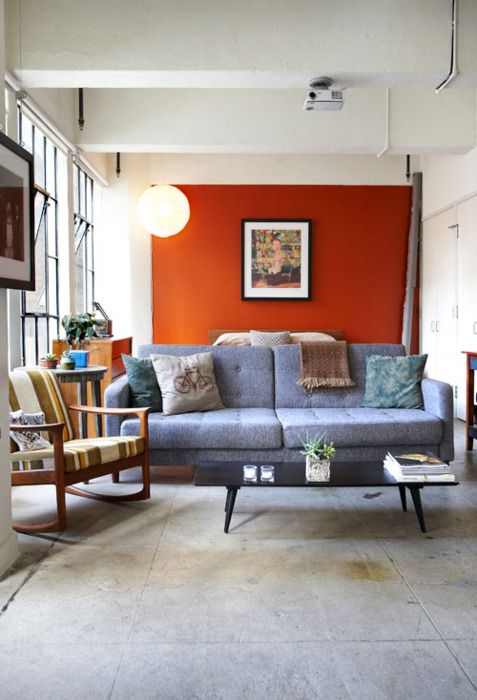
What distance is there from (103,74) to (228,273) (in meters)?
4.24

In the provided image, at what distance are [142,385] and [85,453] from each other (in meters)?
1.18

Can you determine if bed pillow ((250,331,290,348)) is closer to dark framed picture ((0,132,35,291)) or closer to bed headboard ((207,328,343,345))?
bed headboard ((207,328,343,345))

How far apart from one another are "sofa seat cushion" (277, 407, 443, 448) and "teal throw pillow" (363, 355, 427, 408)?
0.31 meters

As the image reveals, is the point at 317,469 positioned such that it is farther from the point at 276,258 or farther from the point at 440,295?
the point at 276,258

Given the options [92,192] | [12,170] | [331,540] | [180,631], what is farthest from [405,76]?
[92,192]

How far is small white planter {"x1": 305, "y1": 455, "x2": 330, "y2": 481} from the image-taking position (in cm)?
304

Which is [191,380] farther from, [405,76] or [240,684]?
[240,684]

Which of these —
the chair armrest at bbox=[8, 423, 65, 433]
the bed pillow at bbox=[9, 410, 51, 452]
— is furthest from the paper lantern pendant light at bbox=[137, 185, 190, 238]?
the chair armrest at bbox=[8, 423, 65, 433]

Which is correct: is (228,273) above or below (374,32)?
below

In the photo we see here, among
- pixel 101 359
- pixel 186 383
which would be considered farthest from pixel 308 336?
pixel 186 383

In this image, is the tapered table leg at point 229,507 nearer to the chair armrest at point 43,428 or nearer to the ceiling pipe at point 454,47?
the chair armrest at point 43,428

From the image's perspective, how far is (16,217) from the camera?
2.78m

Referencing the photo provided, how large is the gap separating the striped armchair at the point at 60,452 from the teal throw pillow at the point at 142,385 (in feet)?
1.78

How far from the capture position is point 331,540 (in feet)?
9.69
